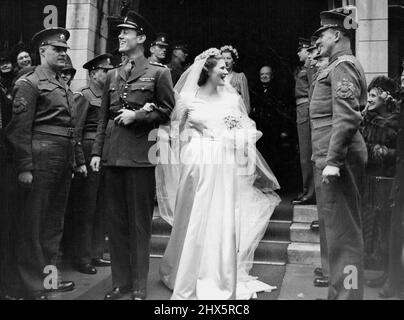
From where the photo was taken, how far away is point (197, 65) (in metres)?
4.42

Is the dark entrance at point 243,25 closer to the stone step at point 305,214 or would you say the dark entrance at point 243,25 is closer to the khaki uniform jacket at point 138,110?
the stone step at point 305,214

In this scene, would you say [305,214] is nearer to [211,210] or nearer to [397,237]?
[397,237]

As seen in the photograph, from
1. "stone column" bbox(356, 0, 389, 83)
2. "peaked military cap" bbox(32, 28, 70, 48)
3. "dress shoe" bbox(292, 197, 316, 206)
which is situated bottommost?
"dress shoe" bbox(292, 197, 316, 206)

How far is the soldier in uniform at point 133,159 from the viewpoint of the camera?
13.3 ft

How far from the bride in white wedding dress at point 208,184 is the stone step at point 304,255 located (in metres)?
0.45

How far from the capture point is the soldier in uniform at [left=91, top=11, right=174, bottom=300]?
4062mm

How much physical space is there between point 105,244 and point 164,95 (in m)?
2.41

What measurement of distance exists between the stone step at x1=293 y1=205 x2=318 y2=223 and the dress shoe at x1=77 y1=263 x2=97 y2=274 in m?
2.47

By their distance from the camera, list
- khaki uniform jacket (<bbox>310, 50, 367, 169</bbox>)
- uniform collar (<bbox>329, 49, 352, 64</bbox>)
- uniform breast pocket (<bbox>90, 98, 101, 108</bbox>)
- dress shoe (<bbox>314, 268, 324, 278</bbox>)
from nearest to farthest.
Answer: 1. khaki uniform jacket (<bbox>310, 50, 367, 169</bbox>)
2. uniform collar (<bbox>329, 49, 352, 64</bbox>)
3. dress shoe (<bbox>314, 268, 324, 278</bbox>)
4. uniform breast pocket (<bbox>90, 98, 101, 108</bbox>)

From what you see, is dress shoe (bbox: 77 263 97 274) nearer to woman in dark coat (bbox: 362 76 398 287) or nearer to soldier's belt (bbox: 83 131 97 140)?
soldier's belt (bbox: 83 131 97 140)

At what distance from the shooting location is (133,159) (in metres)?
4.08

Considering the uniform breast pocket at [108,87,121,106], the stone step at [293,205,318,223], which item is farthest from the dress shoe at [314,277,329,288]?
the uniform breast pocket at [108,87,121,106]
